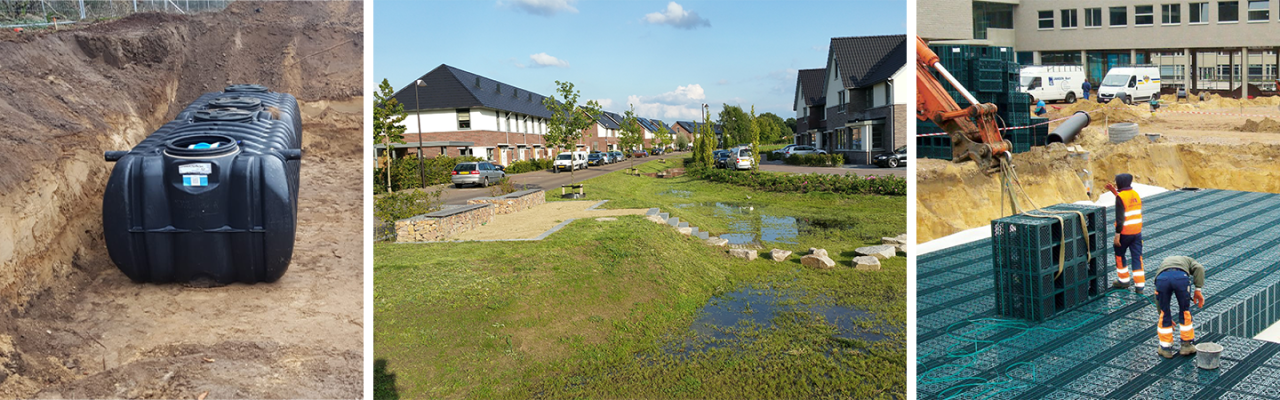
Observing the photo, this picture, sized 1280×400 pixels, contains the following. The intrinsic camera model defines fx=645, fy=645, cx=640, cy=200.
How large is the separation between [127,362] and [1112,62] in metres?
30.1

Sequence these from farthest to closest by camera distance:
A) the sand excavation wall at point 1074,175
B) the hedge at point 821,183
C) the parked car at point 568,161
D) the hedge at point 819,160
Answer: the parked car at point 568,161 → the hedge at point 819,160 → the hedge at point 821,183 → the sand excavation wall at point 1074,175

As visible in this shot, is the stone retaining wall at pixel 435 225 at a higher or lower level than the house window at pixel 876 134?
lower

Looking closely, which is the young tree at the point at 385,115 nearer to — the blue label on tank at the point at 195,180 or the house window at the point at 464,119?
the blue label on tank at the point at 195,180

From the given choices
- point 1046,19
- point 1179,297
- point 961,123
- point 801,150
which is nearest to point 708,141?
point 801,150

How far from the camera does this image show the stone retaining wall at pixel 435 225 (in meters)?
10.8

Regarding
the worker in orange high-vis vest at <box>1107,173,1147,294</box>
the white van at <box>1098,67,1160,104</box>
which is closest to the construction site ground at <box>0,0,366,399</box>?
the worker in orange high-vis vest at <box>1107,173,1147,294</box>

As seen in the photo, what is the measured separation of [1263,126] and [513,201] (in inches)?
810

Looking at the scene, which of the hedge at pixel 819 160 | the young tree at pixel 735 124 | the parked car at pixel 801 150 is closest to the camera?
the hedge at pixel 819 160

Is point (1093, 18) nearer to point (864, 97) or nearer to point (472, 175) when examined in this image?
point (864, 97)

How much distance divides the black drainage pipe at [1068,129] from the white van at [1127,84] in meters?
6.70

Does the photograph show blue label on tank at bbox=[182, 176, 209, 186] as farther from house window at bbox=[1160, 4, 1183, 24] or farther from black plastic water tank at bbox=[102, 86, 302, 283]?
house window at bbox=[1160, 4, 1183, 24]

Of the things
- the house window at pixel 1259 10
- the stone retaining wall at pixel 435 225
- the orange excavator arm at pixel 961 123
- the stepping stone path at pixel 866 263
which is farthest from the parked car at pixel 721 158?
the orange excavator arm at pixel 961 123

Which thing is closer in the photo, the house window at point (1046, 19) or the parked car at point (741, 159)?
the house window at point (1046, 19)

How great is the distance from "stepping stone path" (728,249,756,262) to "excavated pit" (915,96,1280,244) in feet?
9.53
